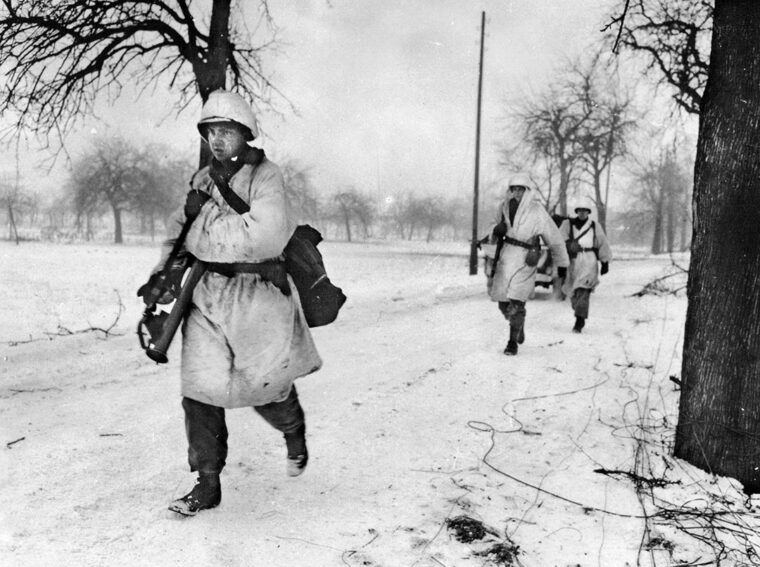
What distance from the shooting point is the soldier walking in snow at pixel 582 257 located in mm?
7723

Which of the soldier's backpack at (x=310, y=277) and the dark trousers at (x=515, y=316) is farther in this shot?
the dark trousers at (x=515, y=316)

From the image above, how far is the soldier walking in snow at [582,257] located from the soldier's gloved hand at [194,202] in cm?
609

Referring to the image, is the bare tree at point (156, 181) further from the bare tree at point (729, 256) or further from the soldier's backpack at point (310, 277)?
the bare tree at point (729, 256)

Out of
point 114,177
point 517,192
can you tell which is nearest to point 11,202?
point 114,177

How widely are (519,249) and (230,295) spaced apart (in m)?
4.27

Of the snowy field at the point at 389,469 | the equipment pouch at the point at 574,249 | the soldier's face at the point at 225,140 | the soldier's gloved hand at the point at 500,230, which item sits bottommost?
the snowy field at the point at 389,469

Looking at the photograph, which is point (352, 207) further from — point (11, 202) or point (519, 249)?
point (519, 249)

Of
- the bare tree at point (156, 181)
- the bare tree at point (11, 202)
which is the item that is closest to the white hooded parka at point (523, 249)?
the bare tree at point (11, 202)

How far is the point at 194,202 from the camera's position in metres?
2.58

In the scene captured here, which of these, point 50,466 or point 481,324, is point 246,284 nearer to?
point 50,466

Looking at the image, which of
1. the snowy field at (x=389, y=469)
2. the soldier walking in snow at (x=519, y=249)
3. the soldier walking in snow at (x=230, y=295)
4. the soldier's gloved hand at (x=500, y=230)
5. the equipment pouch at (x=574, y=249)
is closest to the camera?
the snowy field at (x=389, y=469)

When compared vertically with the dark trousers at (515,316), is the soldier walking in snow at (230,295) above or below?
above

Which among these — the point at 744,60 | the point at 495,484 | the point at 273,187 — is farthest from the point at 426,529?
the point at 744,60

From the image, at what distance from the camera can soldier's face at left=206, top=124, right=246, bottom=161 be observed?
8.51 ft
